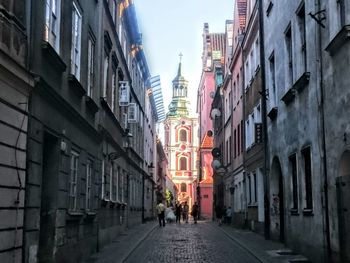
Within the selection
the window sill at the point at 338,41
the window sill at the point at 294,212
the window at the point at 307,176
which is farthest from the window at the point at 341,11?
the window sill at the point at 294,212

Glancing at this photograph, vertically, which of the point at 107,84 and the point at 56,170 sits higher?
the point at 107,84

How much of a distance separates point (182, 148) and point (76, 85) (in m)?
103

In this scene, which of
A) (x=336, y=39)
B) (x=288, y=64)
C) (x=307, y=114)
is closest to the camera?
(x=336, y=39)

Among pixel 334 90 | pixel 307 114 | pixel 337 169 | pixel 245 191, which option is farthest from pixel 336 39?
pixel 245 191

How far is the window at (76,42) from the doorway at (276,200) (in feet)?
30.3

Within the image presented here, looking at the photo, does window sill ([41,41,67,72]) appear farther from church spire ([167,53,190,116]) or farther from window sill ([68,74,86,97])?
church spire ([167,53,190,116])

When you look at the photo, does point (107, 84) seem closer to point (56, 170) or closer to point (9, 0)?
point (56, 170)

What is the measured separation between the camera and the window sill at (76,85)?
44.1ft

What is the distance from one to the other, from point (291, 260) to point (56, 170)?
6.94 metres

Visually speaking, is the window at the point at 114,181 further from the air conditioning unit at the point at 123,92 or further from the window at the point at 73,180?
the window at the point at 73,180

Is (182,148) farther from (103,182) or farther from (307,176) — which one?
(307,176)

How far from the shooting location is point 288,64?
18.9 m

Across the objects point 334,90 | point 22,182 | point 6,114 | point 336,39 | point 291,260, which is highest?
point 336,39

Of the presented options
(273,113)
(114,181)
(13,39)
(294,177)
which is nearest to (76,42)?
(13,39)
